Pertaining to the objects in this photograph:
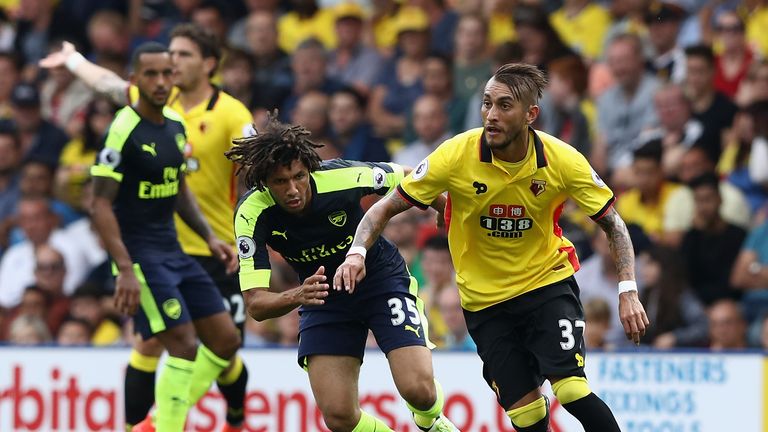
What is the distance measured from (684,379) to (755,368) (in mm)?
522

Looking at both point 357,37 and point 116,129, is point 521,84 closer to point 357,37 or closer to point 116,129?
point 116,129

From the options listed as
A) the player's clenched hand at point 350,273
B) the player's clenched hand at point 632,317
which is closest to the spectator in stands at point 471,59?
the player's clenched hand at point 632,317


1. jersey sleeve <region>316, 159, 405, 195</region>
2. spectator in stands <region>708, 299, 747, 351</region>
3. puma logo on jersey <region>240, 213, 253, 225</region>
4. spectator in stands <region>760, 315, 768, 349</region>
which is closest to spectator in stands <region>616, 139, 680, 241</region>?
spectator in stands <region>708, 299, 747, 351</region>

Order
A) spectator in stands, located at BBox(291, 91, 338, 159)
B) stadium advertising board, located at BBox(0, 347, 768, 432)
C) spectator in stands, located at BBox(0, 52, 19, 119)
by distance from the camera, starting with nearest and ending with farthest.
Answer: stadium advertising board, located at BBox(0, 347, 768, 432)
spectator in stands, located at BBox(291, 91, 338, 159)
spectator in stands, located at BBox(0, 52, 19, 119)

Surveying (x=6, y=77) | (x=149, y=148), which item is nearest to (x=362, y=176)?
(x=149, y=148)

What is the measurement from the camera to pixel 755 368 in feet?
36.3

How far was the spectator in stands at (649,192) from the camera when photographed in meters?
13.0

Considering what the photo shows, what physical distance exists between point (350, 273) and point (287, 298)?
0.41m

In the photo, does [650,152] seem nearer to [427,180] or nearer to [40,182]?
[427,180]

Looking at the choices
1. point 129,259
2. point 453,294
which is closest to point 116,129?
point 129,259

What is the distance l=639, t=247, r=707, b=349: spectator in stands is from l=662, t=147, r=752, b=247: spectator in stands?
40 centimetres

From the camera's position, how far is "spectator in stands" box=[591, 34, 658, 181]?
45.2 ft

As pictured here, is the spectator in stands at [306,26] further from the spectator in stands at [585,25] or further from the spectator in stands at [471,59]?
the spectator in stands at [585,25]

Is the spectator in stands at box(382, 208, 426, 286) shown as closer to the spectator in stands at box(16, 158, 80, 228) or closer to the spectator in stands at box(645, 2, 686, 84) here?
the spectator in stands at box(645, 2, 686, 84)
